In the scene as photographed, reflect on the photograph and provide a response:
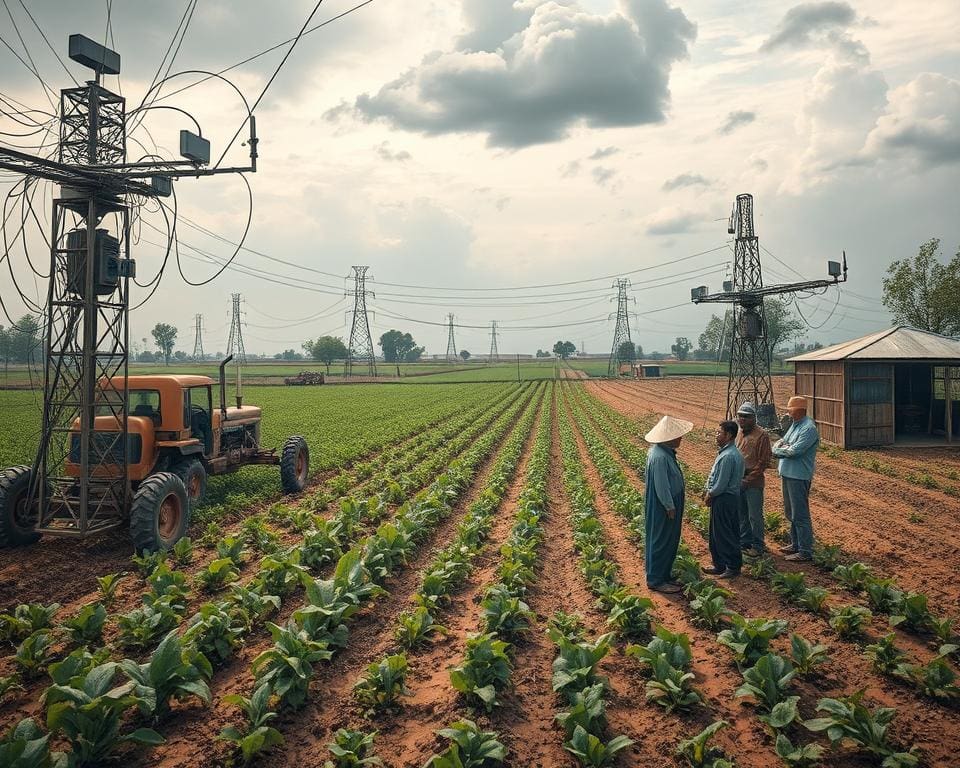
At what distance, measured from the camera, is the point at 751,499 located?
885 cm

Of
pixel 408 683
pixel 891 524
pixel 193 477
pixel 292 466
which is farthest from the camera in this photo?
pixel 292 466

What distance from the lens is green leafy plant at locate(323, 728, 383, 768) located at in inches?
166

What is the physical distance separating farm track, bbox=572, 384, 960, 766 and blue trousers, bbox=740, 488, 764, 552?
1.28 m

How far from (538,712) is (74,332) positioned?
8532mm

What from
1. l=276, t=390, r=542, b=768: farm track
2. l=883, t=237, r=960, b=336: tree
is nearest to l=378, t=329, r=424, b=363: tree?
l=883, t=237, r=960, b=336: tree

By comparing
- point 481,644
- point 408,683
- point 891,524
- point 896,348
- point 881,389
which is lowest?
point 408,683

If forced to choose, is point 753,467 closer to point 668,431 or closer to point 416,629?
point 668,431

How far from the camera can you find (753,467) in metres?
8.62

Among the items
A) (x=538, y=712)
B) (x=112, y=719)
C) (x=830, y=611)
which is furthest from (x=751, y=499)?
(x=112, y=719)

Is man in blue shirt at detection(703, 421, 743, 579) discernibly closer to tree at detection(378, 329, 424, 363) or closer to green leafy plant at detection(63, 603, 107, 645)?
green leafy plant at detection(63, 603, 107, 645)

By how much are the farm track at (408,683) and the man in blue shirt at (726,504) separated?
3.00 meters

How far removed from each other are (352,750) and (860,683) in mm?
4372

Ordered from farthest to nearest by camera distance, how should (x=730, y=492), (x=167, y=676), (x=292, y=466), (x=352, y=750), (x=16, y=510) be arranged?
(x=292, y=466), (x=16, y=510), (x=730, y=492), (x=167, y=676), (x=352, y=750)

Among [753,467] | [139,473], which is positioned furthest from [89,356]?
[753,467]
